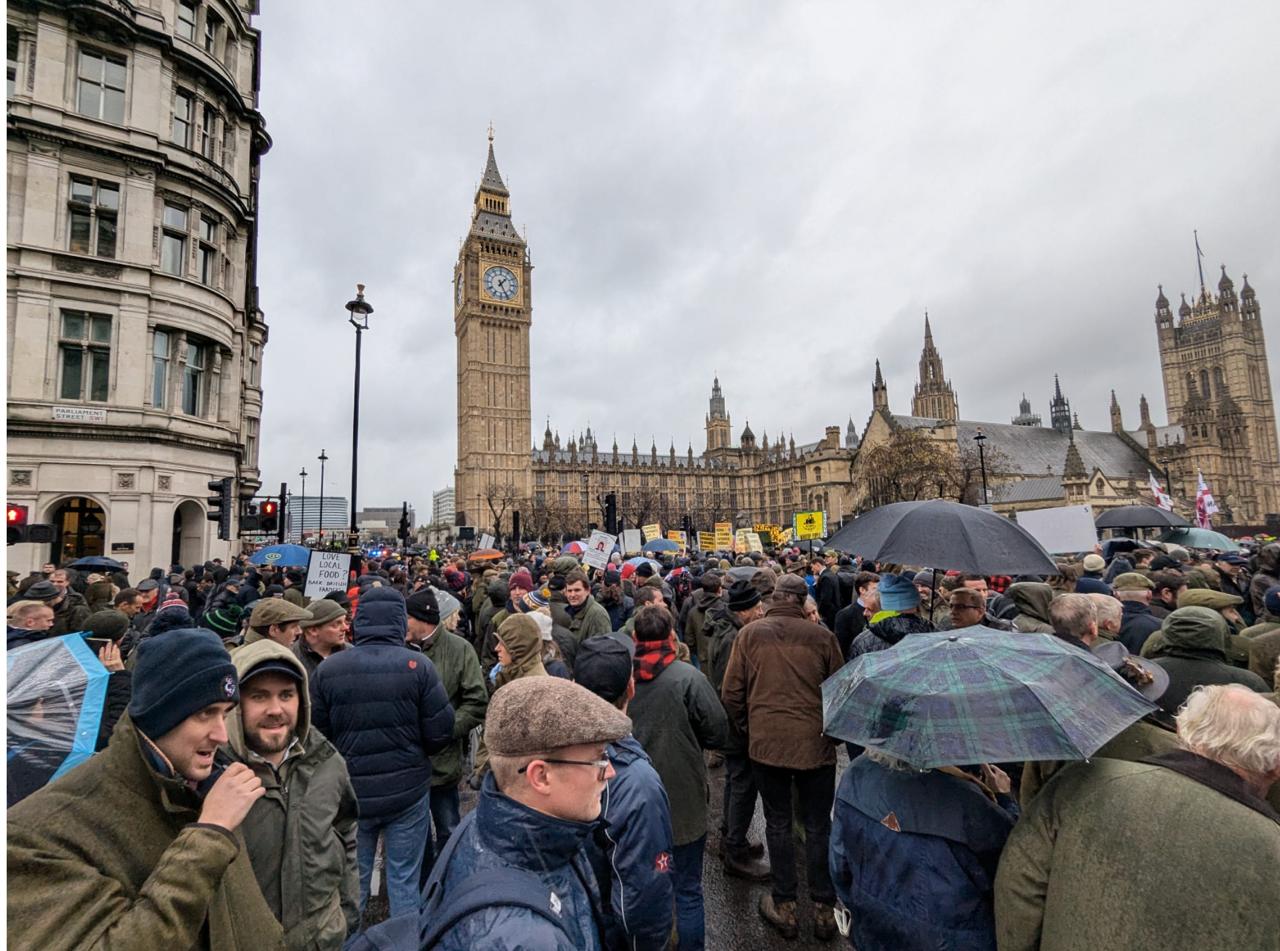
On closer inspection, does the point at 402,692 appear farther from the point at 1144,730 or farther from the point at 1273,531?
the point at 1273,531

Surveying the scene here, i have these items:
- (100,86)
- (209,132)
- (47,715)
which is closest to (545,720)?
(47,715)

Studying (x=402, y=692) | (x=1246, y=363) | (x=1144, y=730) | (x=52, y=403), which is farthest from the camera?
(x=1246, y=363)

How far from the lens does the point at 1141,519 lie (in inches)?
448

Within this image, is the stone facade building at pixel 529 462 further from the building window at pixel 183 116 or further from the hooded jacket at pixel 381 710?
the hooded jacket at pixel 381 710

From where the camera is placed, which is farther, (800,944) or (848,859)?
(800,944)

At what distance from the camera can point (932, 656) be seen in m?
2.63

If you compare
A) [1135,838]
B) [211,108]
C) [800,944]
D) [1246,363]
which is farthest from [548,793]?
[1246,363]

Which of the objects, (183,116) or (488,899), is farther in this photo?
(183,116)

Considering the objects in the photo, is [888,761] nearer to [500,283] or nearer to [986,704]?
[986,704]

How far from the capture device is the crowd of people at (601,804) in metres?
1.87

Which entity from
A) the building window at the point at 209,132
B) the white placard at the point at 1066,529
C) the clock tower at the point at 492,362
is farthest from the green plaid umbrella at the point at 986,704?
the clock tower at the point at 492,362

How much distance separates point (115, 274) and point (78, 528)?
6.00m

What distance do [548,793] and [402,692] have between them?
2431 millimetres

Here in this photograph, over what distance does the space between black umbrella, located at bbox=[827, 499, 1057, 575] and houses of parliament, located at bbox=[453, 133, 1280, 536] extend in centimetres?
6086
